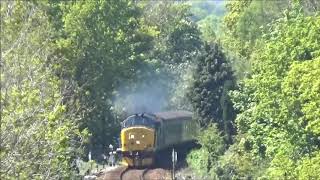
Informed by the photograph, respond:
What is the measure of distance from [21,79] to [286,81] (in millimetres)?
15157

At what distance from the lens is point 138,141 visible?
50.0 meters

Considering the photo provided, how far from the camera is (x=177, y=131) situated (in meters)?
55.2

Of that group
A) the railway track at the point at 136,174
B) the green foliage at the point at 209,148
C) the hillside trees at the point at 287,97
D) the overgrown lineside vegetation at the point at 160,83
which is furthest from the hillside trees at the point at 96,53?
the hillside trees at the point at 287,97

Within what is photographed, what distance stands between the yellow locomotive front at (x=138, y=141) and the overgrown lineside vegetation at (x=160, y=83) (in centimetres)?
251

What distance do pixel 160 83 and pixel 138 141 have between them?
73.6 feet

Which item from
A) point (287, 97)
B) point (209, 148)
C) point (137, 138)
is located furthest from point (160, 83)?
point (287, 97)

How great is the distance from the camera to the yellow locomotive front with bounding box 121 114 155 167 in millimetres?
49812

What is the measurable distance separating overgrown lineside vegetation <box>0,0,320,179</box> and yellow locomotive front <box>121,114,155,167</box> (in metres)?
2.51

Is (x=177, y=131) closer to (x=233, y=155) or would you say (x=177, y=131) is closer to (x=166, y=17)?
(x=233, y=155)

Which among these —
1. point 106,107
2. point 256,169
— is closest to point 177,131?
point 106,107

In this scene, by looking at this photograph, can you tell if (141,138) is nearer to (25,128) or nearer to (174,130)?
(174,130)

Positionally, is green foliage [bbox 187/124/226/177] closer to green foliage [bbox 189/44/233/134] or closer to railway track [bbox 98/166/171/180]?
railway track [bbox 98/166/171/180]

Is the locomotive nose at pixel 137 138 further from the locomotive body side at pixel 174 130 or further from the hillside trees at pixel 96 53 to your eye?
the hillside trees at pixel 96 53

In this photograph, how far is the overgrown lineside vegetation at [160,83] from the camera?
68.6 feet
